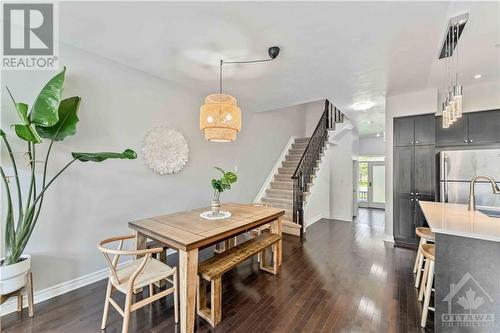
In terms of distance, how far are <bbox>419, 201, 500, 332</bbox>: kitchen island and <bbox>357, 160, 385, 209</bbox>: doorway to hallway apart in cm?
681

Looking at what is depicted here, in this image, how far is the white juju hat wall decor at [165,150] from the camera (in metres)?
3.26

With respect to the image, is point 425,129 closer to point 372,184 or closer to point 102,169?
point 372,184

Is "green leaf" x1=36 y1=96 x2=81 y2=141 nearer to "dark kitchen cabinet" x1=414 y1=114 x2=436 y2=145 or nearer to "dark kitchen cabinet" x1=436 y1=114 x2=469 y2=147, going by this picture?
"dark kitchen cabinet" x1=414 y1=114 x2=436 y2=145

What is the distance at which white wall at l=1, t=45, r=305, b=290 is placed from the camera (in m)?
2.38

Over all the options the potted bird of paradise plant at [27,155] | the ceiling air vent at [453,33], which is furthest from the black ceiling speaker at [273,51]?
the potted bird of paradise plant at [27,155]

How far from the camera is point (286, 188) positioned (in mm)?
5758

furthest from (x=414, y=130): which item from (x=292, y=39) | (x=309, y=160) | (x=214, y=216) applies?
(x=214, y=216)

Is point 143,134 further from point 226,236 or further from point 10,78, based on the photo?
point 226,236

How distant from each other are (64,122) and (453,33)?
13.5 ft

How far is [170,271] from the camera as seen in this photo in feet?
6.81

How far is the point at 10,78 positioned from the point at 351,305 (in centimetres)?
429

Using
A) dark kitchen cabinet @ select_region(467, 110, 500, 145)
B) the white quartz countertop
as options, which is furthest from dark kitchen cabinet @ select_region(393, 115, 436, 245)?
the white quartz countertop

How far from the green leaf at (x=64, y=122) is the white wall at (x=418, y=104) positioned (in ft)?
16.5

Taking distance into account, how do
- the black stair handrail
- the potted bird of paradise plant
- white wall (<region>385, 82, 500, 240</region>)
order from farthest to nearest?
the black stair handrail < white wall (<region>385, 82, 500, 240</region>) < the potted bird of paradise plant
